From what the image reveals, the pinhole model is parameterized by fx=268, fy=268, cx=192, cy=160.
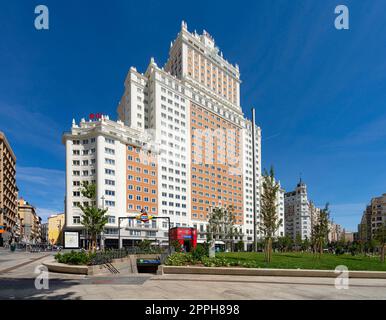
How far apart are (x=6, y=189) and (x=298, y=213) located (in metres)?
155

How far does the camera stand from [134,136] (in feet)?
262

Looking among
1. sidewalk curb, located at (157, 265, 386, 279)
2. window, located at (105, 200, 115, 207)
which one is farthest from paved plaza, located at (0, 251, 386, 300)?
window, located at (105, 200, 115, 207)

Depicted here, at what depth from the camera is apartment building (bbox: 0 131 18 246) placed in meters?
76.4

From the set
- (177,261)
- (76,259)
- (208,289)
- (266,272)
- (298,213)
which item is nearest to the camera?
(208,289)

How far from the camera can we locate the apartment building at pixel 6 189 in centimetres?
7643

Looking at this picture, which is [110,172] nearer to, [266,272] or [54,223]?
[266,272]

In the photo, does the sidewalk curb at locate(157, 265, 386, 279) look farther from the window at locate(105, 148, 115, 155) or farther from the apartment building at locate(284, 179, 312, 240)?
Answer: the apartment building at locate(284, 179, 312, 240)

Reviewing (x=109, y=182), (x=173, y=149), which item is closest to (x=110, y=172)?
(x=109, y=182)

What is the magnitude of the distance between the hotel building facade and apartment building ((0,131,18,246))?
21.5 m

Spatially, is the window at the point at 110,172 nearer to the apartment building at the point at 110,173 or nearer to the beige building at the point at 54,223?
the apartment building at the point at 110,173

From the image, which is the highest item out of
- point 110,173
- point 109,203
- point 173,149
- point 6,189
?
point 173,149

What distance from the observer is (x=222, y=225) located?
94.0 m
